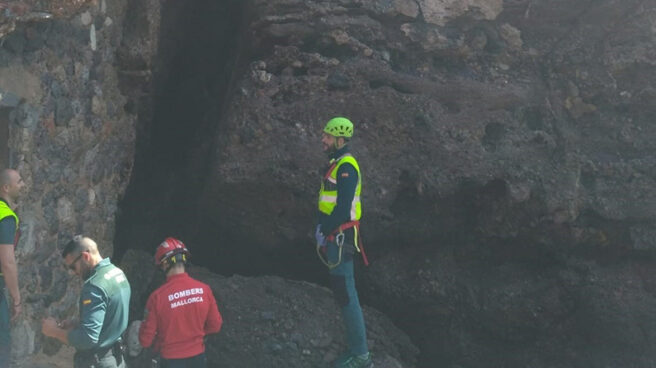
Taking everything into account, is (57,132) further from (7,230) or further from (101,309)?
(101,309)

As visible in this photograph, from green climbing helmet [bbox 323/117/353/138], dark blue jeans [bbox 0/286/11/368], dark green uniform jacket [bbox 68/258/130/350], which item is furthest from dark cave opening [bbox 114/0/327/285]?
dark green uniform jacket [bbox 68/258/130/350]

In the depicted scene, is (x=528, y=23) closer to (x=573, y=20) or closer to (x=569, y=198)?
(x=573, y=20)

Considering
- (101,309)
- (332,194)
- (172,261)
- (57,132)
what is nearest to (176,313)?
(172,261)

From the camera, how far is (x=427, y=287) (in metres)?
6.91

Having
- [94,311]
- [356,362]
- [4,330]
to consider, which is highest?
[94,311]

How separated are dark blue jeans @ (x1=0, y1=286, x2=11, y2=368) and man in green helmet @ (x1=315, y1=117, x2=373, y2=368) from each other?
91.2 inches

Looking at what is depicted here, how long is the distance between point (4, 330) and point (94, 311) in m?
1.09

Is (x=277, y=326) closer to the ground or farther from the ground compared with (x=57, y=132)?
closer to the ground

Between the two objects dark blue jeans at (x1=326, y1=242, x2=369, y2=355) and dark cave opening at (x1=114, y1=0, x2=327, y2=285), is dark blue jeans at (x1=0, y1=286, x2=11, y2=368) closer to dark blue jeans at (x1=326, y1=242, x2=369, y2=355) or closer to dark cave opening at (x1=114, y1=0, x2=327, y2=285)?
dark cave opening at (x1=114, y1=0, x2=327, y2=285)

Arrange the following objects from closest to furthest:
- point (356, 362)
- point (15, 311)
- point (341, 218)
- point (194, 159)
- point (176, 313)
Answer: point (176, 313) < point (15, 311) < point (341, 218) < point (356, 362) < point (194, 159)

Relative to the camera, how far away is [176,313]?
4.50 meters

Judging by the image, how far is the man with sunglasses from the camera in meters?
4.20

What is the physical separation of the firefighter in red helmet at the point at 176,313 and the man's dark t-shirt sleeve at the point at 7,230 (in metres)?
0.98

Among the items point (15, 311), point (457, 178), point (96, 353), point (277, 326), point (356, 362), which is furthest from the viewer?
point (457, 178)
